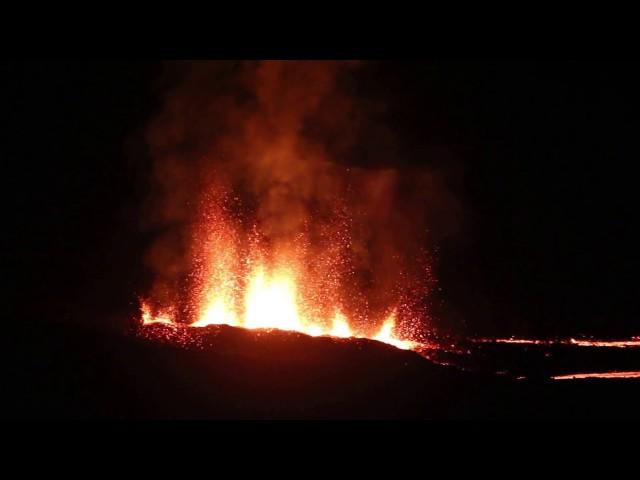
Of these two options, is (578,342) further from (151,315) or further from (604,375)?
(151,315)

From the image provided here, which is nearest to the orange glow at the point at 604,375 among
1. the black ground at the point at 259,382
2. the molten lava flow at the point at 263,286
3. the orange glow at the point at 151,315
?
the black ground at the point at 259,382

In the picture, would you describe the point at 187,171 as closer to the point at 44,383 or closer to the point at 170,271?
the point at 170,271

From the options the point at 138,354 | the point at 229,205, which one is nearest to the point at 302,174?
the point at 229,205

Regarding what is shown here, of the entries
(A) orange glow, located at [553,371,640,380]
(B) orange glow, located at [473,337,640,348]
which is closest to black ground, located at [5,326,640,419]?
(A) orange glow, located at [553,371,640,380]

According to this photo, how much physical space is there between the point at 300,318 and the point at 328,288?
1081 mm

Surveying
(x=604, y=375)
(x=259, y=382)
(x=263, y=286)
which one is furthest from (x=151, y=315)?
(x=604, y=375)

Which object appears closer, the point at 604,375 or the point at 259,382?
the point at 259,382

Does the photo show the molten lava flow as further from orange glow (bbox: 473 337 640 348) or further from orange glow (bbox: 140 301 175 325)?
orange glow (bbox: 473 337 640 348)

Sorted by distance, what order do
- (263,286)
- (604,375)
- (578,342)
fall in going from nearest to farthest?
(604,375) < (263,286) < (578,342)

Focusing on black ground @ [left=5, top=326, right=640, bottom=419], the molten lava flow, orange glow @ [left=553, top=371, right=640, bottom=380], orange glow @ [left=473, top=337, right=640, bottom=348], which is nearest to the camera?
black ground @ [left=5, top=326, right=640, bottom=419]

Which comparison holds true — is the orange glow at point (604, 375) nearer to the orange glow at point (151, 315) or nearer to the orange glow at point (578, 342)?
the orange glow at point (578, 342)

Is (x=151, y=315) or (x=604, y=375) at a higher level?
(x=151, y=315)

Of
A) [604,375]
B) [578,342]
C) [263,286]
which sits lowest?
[604,375]

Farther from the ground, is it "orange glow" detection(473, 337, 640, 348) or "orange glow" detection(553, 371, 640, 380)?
"orange glow" detection(473, 337, 640, 348)
